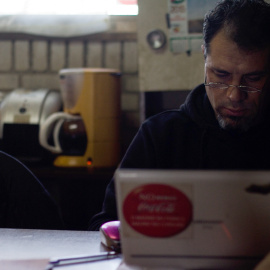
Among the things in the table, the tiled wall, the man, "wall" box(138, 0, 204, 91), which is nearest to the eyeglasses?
the man

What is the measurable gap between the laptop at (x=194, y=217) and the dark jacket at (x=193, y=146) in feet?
1.66

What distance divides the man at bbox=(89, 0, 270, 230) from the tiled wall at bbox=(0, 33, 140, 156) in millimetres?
1120

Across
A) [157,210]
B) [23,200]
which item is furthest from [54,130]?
[157,210]

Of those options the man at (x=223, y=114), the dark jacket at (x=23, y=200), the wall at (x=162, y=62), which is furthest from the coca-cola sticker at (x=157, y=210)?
the wall at (x=162, y=62)

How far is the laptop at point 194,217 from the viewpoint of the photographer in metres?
0.76

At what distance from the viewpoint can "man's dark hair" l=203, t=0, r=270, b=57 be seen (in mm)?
1215

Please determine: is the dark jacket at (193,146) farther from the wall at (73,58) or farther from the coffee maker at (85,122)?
the wall at (73,58)

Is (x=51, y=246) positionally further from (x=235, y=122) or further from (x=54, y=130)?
(x=54, y=130)

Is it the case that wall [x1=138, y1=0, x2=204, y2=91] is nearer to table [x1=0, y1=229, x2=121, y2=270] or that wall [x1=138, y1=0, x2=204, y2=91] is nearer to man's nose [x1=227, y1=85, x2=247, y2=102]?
man's nose [x1=227, y1=85, x2=247, y2=102]

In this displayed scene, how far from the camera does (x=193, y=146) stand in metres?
1.36

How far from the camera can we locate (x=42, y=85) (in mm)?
2623

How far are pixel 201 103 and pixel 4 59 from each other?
1.56 m

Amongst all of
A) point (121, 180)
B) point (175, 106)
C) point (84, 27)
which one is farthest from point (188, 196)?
point (84, 27)

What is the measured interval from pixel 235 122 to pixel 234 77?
4.6 inches
